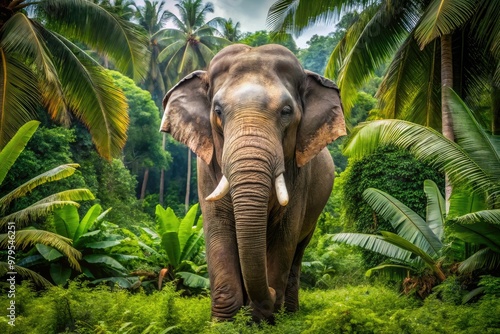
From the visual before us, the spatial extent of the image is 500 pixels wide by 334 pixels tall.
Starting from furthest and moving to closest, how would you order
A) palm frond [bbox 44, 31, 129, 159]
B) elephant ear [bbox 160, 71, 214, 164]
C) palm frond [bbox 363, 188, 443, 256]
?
palm frond [bbox 44, 31, 129, 159] → palm frond [bbox 363, 188, 443, 256] → elephant ear [bbox 160, 71, 214, 164]

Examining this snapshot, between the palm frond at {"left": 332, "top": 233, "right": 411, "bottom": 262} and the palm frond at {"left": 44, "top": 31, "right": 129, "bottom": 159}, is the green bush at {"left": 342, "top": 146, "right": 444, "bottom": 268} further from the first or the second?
the palm frond at {"left": 44, "top": 31, "right": 129, "bottom": 159}

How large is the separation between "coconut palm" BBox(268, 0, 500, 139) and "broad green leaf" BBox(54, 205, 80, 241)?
6.47 m

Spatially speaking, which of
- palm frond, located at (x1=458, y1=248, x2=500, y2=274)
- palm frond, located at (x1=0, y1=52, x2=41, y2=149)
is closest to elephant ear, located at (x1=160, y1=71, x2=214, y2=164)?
palm frond, located at (x1=458, y1=248, x2=500, y2=274)

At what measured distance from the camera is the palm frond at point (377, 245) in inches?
450

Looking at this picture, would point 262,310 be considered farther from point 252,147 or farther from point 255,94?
point 255,94

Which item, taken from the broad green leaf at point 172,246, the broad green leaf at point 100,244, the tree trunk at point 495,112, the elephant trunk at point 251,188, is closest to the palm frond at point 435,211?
the tree trunk at point 495,112

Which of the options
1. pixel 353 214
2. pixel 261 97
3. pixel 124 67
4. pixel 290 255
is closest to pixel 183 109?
pixel 261 97

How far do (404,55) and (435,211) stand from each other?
4.74m

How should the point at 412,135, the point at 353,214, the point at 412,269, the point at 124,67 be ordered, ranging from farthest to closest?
→ the point at 353,214, the point at 124,67, the point at 412,269, the point at 412,135

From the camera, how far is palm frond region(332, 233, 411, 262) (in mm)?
11430

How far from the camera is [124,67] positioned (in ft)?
47.7

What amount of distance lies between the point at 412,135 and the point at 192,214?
5667mm

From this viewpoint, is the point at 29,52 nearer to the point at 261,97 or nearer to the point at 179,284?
the point at 179,284

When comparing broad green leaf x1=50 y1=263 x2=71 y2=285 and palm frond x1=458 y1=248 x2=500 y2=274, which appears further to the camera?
broad green leaf x1=50 y1=263 x2=71 y2=285
